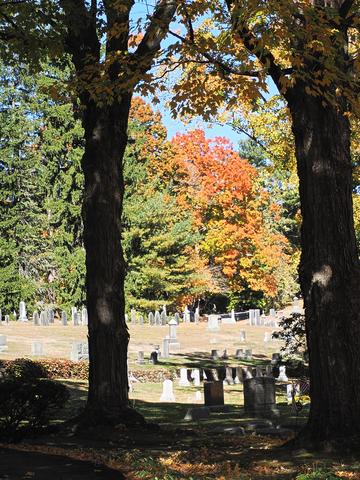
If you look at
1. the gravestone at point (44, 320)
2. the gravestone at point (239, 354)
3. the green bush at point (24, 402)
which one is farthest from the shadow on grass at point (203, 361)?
the green bush at point (24, 402)

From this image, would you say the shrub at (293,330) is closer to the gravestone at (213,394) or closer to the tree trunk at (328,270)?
the gravestone at (213,394)

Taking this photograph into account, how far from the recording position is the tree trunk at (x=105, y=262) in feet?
43.2

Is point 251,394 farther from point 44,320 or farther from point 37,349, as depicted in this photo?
point 44,320

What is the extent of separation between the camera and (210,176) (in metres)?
60.7

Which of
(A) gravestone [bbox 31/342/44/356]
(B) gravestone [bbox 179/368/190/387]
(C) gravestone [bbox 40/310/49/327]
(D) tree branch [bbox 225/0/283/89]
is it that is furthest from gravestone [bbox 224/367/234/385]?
(D) tree branch [bbox 225/0/283/89]

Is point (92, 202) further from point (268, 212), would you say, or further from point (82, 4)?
point (268, 212)

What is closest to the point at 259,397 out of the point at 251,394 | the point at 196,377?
the point at 251,394

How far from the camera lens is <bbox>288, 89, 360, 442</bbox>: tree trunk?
30.5 ft

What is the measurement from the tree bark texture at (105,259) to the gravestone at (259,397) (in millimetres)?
5275

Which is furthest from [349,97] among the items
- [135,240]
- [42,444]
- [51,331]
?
[135,240]

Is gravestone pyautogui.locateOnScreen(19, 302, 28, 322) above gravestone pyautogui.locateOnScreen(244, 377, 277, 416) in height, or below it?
above

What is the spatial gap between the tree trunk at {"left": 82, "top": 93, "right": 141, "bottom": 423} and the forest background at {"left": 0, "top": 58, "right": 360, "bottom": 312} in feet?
113

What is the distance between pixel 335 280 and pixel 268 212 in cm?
7184

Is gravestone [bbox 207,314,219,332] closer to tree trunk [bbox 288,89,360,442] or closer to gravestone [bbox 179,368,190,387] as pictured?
gravestone [bbox 179,368,190,387]
